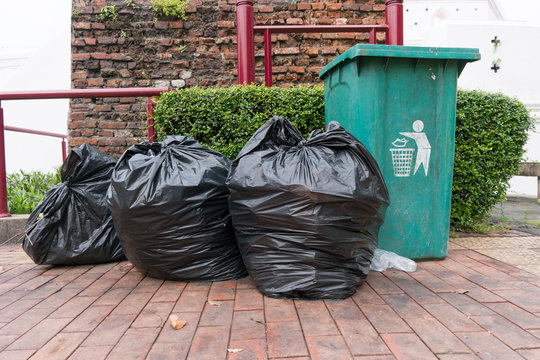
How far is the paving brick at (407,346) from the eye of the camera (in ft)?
4.48

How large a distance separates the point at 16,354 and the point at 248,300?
102 centimetres

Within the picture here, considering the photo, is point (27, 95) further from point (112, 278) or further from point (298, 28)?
point (298, 28)

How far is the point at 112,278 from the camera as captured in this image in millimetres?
2318

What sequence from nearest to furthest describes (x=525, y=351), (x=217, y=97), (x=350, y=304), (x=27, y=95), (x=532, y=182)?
(x=525, y=351) → (x=350, y=304) → (x=217, y=97) → (x=27, y=95) → (x=532, y=182)

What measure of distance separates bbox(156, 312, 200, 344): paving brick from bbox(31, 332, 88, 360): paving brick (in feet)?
1.13

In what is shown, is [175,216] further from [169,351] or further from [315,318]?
[315,318]

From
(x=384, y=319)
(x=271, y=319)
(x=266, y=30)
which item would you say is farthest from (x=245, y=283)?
(x=266, y=30)

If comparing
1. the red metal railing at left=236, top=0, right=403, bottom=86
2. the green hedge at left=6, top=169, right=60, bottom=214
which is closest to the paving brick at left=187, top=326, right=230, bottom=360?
the red metal railing at left=236, top=0, right=403, bottom=86

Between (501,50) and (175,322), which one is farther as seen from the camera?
(501,50)

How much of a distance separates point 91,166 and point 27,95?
1.25 metres

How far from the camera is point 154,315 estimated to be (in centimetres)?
175

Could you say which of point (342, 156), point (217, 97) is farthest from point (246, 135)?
point (342, 156)

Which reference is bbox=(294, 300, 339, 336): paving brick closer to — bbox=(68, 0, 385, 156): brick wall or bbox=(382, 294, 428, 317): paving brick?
bbox=(382, 294, 428, 317): paving brick

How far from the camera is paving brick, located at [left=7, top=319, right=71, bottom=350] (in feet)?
4.92
